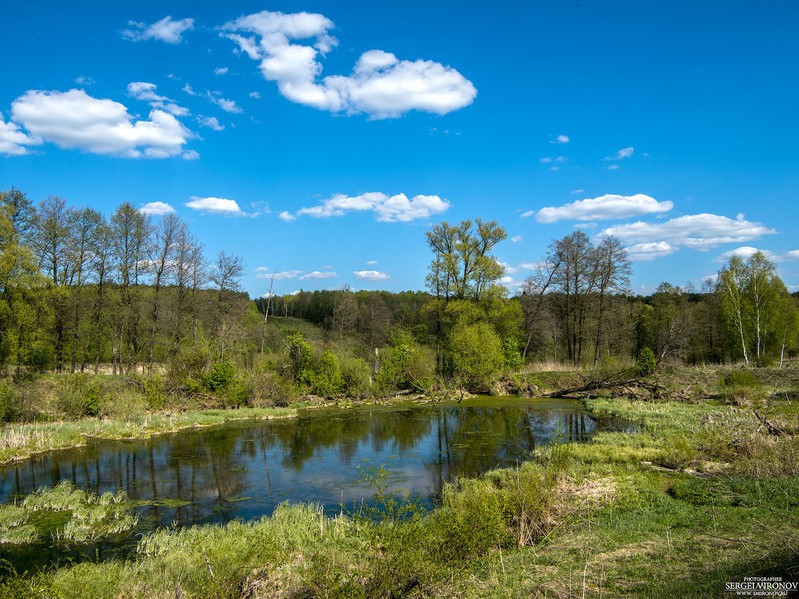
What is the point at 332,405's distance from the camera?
29922 millimetres

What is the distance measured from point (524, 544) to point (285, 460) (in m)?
10.4

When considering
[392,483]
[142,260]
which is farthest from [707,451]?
[142,260]

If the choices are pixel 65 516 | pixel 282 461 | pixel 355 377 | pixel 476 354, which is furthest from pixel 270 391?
pixel 65 516

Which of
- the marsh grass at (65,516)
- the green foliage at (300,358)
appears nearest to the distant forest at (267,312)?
the green foliage at (300,358)

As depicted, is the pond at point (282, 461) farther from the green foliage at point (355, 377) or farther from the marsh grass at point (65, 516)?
the green foliage at point (355, 377)

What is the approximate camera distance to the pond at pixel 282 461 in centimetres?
1232

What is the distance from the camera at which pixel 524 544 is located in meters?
8.27

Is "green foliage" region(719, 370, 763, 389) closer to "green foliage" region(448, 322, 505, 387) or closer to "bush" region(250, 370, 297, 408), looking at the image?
"green foliage" region(448, 322, 505, 387)

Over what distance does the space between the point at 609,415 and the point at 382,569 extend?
19676mm

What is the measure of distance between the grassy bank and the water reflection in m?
2.16

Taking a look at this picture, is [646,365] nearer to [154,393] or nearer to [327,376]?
[327,376]

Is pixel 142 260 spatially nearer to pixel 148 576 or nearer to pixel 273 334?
pixel 273 334

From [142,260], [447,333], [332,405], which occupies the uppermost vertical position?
[142,260]

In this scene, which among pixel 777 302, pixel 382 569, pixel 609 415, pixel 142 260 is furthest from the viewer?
pixel 777 302
